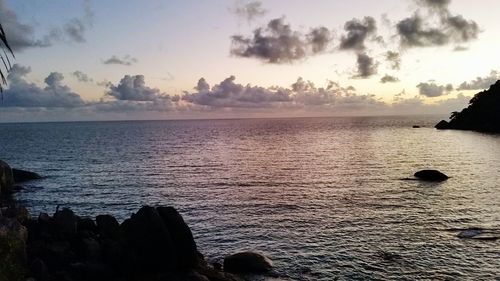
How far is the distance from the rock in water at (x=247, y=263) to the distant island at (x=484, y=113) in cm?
15572

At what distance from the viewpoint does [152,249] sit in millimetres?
25125

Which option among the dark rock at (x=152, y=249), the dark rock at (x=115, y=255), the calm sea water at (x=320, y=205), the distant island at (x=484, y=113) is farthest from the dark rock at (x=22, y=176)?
the distant island at (x=484, y=113)

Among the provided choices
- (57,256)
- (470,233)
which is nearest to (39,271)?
(57,256)

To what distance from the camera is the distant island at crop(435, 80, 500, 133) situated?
162 m

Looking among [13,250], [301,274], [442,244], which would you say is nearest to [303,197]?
[442,244]

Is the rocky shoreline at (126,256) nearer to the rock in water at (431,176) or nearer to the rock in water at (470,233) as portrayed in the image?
the rock in water at (470,233)

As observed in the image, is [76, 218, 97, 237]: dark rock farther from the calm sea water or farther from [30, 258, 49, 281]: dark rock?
the calm sea water

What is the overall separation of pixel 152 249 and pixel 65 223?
9.06 meters

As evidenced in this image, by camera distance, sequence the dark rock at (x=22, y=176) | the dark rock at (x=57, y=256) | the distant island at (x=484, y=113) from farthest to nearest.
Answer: the distant island at (x=484, y=113), the dark rock at (x=22, y=176), the dark rock at (x=57, y=256)

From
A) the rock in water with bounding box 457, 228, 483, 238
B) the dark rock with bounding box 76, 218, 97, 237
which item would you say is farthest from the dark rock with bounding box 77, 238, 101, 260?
the rock in water with bounding box 457, 228, 483, 238

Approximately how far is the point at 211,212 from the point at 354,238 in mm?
16197

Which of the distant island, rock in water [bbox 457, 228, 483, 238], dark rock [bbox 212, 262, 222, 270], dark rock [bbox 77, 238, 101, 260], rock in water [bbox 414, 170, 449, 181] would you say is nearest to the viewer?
dark rock [bbox 77, 238, 101, 260]

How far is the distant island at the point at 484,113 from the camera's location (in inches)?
6363

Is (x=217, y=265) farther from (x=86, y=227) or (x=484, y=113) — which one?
(x=484, y=113)
